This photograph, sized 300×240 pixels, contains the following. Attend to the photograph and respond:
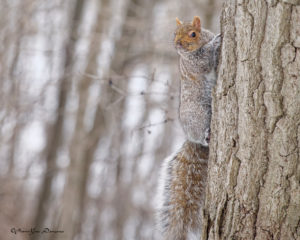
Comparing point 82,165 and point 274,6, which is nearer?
point 274,6

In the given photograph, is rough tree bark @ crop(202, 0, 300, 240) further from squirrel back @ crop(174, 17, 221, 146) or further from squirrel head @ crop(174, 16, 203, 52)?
squirrel head @ crop(174, 16, 203, 52)

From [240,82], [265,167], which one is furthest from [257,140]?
[240,82]

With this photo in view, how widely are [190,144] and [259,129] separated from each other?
85cm

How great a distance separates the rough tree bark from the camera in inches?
64.8

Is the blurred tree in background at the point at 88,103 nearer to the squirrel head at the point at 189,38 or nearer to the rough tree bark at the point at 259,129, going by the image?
the squirrel head at the point at 189,38

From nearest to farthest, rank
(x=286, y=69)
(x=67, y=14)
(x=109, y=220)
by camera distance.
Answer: (x=286, y=69), (x=67, y=14), (x=109, y=220)

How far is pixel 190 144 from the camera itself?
2.52 meters

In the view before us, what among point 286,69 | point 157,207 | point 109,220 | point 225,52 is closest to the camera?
point 286,69

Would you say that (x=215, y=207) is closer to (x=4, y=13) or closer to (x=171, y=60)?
(x=171, y=60)

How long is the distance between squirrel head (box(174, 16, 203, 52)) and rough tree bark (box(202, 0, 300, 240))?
608 mm

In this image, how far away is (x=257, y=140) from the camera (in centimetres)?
171

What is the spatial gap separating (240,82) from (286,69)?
219 mm

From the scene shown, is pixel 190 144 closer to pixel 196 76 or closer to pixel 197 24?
pixel 196 76

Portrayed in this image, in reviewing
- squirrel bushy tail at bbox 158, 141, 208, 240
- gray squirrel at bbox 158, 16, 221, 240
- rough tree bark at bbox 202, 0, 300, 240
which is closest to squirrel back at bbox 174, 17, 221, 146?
gray squirrel at bbox 158, 16, 221, 240
